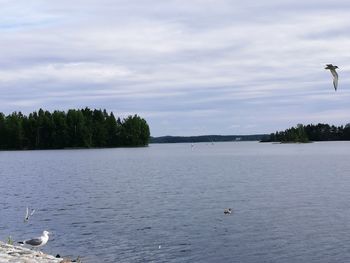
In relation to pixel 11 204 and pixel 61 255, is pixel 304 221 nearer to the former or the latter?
pixel 61 255

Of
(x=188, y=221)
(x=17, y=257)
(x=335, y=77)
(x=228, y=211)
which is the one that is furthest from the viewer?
(x=228, y=211)

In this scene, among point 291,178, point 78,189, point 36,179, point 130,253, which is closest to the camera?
point 130,253

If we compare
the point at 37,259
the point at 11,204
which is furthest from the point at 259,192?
the point at 37,259

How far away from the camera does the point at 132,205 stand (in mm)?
42844

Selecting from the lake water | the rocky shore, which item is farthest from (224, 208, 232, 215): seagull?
the rocky shore

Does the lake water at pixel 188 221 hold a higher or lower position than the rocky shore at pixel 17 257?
lower

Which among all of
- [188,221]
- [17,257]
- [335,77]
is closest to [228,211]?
[188,221]

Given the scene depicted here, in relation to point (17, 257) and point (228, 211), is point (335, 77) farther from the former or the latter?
point (228, 211)

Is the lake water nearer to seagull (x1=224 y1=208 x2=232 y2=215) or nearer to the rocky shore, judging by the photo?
seagull (x1=224 y1=208 x2=232 y2=215)

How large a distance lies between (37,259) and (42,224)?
574 inches

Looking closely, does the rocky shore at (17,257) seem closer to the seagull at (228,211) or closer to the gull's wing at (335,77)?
the gull's wing at (335,77)

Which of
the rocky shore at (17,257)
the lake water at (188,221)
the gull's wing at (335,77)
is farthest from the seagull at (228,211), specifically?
the gull's wing at (335,77)

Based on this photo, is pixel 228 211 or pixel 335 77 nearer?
pixel 335 77

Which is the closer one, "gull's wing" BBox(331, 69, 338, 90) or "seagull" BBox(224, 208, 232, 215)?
"gull's wing" BBox(331, 69, 338, 90)
